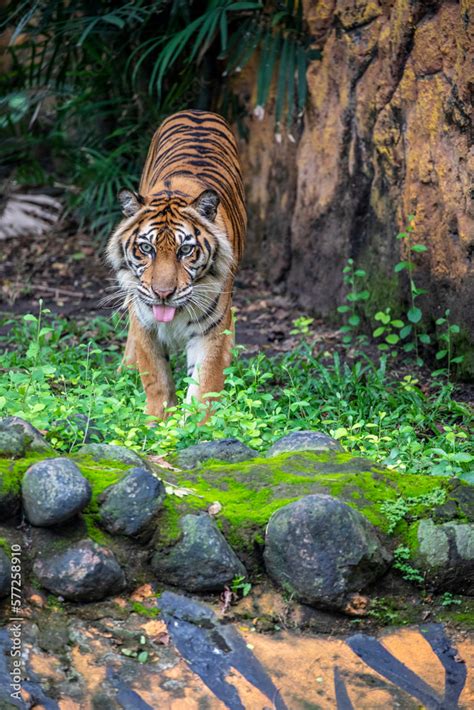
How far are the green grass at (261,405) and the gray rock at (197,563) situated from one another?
2.86ft

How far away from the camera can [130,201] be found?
18.0 ft

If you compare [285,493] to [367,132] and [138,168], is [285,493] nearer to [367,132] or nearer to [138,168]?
[367,132]

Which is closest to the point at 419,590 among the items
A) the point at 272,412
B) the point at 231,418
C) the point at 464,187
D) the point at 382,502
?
the point at 382,502

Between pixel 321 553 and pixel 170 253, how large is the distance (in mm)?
2352

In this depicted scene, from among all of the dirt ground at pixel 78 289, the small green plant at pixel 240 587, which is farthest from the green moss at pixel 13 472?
the dirt ground at pixel 78 289

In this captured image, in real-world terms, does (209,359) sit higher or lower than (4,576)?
higher

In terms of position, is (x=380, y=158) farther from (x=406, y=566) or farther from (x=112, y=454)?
(x=406, y=566)

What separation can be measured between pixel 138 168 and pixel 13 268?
144 centimetres

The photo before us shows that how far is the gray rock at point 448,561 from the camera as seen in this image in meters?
3.60

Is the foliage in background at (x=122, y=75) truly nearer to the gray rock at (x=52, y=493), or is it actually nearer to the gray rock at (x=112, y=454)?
the gray rock at (x=112, y=454)

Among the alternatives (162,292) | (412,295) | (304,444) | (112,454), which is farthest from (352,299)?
(112,454)

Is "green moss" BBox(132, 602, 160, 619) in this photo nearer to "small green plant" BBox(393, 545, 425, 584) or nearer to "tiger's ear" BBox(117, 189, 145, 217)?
"small green plant" BBox(393, 545, 425, 584)

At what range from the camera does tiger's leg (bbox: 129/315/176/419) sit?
5.52m

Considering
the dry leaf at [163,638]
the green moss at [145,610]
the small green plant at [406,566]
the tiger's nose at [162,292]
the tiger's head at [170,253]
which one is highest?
the tiger's head at [170,253]
